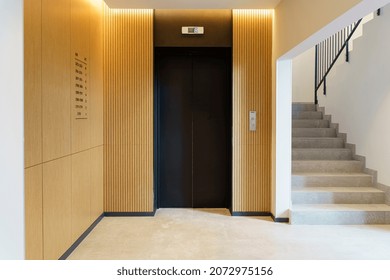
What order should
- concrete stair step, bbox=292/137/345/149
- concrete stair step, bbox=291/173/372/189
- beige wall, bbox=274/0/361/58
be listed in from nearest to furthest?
beige wall, bbox=274/0/361/58 < concrete stair step, bbox=291/173/372/189 < concrete stair step, bbox=292/137/345/149

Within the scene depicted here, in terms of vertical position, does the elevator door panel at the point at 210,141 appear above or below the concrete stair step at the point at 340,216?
above

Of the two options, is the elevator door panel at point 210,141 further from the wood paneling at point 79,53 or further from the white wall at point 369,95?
the white wall at point 369,95

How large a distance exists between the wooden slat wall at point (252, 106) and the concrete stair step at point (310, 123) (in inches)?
76.3

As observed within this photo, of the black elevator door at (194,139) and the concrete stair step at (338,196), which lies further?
the black elevator door at (194,139)

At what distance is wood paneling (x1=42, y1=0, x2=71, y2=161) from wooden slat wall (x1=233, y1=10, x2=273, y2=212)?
104 inches

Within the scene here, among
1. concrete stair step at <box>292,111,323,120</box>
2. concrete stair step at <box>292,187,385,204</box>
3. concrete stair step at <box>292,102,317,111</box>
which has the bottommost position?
concrete stair step at <box>292,187,385,204</box>

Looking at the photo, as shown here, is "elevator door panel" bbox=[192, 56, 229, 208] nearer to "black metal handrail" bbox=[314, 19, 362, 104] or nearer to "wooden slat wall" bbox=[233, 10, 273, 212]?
"wooden slat wall" bbox=[233, 10, 273, 212]

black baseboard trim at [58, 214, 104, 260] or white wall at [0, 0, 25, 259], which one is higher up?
white wall at [0, 0, 25, 259]

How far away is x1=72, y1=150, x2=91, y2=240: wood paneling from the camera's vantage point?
163 inches

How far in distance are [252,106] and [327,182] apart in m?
1.79

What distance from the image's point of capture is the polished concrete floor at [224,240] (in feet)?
12.9

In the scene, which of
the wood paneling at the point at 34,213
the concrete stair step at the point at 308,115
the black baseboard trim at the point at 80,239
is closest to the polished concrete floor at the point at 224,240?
the black baseboard trim at the point at 80,239

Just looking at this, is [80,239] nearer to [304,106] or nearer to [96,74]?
[96,74]

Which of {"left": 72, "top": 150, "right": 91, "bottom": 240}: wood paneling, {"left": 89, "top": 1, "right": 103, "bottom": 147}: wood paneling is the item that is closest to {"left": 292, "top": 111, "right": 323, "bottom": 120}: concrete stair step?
{"left": 89, "top": 1, "right": 103, "bottom": 147}: wood paneling
